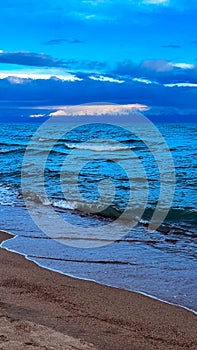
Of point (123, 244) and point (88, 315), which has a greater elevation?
point (88, 315)

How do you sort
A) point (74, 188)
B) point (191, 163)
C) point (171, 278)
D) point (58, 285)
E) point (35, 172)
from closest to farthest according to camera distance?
point (58, 285)
point (171, 278)
point (74, 188)
point (35, 172)
point (191, 163)

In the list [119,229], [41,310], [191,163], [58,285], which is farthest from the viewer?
[191,163]

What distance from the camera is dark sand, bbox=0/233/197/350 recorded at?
3.83 m

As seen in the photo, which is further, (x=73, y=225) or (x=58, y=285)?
(x=73, y=225)

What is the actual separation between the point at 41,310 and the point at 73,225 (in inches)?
213

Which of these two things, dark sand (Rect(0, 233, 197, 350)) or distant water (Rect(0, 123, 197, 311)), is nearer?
dark sand (Rect(0, 233, 197, 350))

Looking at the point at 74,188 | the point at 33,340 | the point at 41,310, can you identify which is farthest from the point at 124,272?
the point at 74,188

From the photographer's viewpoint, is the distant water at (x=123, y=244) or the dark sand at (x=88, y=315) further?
the distant water at (x=123, y=244)

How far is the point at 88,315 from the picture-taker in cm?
448

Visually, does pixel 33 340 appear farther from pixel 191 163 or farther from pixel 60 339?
pixel 191 163

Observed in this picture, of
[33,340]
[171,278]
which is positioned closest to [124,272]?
[171,278]

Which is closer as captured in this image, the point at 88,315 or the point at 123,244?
the point at 88,315

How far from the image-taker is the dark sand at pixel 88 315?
383 centimetres

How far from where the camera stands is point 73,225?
984cm
